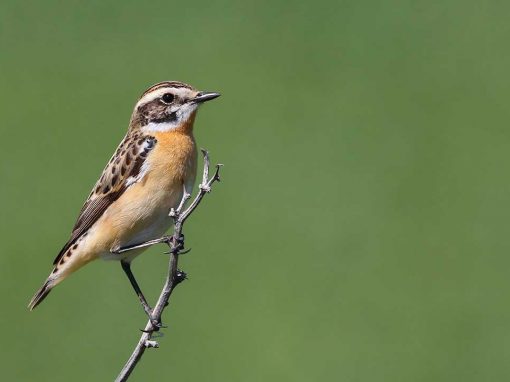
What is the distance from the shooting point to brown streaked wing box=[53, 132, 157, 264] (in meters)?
7.97

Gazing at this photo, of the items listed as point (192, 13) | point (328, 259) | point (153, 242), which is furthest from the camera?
point (192, 13)

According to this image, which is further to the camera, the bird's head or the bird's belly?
the bird's head

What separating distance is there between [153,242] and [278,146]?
6093mm

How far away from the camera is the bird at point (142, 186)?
7848 mm

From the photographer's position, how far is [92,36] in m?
15.6

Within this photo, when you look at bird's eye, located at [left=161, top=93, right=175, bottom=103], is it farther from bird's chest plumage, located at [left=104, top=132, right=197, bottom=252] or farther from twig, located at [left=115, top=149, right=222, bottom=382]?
twig, located at [left=115, top=149, right=222, bottom=382]

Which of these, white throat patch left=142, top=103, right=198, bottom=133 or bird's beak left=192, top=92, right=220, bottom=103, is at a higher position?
bird's beak left=192, top=92, right=220, bottom=103

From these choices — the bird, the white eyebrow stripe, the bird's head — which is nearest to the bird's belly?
the bird

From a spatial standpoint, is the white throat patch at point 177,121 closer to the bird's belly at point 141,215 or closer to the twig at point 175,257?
the bird's belly at point 141,215

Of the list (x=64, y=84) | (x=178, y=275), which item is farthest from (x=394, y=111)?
(x=178, y=275)

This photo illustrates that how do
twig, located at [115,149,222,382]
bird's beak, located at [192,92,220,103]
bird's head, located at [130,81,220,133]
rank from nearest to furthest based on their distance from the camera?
twig, located at [115,149,222,382] < bird's beak, located at [192,92,220,103] < bird's head, located at [130,81,220,133]

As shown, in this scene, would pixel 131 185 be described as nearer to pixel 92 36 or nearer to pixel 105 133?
pixel 105 133

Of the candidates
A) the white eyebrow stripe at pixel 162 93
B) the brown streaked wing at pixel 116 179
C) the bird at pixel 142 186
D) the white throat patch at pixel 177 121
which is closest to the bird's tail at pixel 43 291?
the bird at pixel 142 186

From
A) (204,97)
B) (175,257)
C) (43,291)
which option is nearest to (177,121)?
(204,97)
